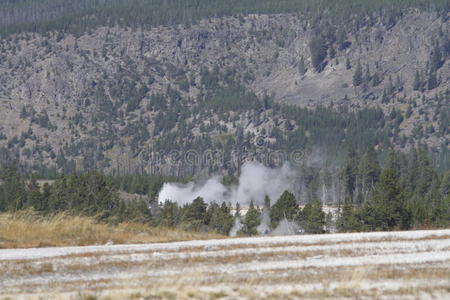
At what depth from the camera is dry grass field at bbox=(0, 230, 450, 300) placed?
86.6 ft

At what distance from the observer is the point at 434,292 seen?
26.4 meters

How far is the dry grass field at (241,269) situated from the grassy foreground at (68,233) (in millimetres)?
2699

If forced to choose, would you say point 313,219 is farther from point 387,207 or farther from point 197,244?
point 197,244

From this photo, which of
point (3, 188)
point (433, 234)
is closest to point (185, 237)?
point (433, 234)

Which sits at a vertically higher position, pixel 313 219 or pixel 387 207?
pixel 387 207

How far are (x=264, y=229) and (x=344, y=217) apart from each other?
36.7m

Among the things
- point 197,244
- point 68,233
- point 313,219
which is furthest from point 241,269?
point 313,219

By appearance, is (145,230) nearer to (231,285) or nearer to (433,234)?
(433,234)

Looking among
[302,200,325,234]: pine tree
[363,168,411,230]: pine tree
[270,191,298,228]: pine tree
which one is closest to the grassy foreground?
[363,168,411,230]: pine tree

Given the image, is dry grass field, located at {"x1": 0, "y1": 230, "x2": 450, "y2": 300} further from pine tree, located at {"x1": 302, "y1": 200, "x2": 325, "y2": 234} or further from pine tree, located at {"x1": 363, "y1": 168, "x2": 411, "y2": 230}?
pine tree, located at {"x1": 302, "y1": 200, "x2": 325, "y2": 234}

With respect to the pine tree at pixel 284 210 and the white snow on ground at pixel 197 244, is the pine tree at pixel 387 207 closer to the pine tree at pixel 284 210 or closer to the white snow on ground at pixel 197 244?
the pine tree at pixel 284 210

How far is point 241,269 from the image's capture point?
31.2 m

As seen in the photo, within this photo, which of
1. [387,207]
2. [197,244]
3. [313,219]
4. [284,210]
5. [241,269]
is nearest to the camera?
[241,269]

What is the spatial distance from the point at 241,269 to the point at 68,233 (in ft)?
41.8
